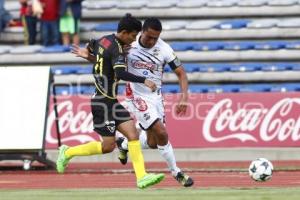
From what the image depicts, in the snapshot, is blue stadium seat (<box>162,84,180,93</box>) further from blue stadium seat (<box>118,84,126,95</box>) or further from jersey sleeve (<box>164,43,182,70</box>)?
jersey sleeve (<box>164,43,182,70</box>)

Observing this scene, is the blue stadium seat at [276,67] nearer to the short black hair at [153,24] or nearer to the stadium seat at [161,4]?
the stadium seat at [161,4]

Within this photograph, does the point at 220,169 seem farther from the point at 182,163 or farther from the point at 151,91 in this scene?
the point at 151,91

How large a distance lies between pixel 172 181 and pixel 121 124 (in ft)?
6.57

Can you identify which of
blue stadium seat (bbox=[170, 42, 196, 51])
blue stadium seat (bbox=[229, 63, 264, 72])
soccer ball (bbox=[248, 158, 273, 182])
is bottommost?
blue stadium seat (bbox=[229, 63, 264, 72])

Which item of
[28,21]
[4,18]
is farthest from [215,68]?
[4,18]

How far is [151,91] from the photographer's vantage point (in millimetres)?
14812

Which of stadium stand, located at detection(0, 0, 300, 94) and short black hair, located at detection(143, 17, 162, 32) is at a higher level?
short black hair, located at detection(143, 17, 162, 32)

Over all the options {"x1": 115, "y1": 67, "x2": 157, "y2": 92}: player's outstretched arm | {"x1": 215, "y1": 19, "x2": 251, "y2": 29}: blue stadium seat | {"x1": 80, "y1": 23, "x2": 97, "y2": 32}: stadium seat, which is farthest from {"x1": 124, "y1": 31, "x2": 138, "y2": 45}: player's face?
{"x1": 80, "y1": 23, "x2": 97, "y2": 32}: stadium seat

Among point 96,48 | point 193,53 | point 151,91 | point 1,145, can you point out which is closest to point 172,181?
point 151,91

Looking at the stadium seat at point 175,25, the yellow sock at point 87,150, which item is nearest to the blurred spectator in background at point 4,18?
the stadium seat at point 175,25

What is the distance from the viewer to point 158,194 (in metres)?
12.4

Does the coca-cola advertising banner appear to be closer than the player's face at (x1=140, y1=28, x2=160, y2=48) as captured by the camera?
No

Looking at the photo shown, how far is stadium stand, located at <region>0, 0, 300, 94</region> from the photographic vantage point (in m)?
23.7

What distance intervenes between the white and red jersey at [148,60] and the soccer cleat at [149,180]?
2067mm
